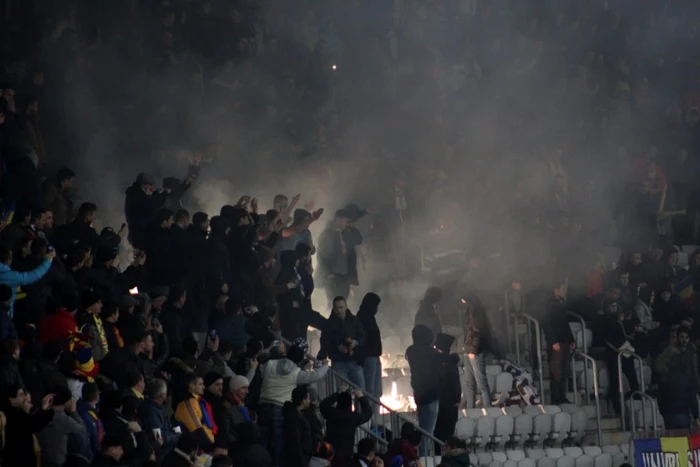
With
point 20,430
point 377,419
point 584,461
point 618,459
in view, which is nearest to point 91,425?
point 20,430

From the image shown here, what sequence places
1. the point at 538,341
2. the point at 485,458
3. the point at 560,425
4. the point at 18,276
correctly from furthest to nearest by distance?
the point at 538,341, the point at 560,425, the point at 485,458, the point at 18,276

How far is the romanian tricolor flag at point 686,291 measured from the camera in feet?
57.1

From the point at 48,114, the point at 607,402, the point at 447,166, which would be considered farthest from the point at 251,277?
the point at 447,166

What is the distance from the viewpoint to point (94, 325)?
10.6 meters

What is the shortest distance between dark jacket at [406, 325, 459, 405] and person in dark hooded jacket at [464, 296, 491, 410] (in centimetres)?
127

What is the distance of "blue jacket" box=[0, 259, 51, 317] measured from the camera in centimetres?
1020

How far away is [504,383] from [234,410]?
18.5ft

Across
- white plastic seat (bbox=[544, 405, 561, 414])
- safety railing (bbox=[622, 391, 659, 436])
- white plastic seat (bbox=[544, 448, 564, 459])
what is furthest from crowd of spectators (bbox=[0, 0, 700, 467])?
white plastic seat (bbox=[544, 448, 564, 459])

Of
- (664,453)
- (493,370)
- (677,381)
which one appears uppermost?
(493,370)

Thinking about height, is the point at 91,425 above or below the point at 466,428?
below

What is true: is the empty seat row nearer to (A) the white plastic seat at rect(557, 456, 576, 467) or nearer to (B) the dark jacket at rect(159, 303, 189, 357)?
(A) the white plastic seat at rect(557, 456, 576, 467)

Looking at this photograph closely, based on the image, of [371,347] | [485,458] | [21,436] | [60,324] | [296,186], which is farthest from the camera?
[296,186]

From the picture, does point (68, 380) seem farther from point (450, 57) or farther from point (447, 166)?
point (450, 57)

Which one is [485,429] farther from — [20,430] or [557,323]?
[20,430]
